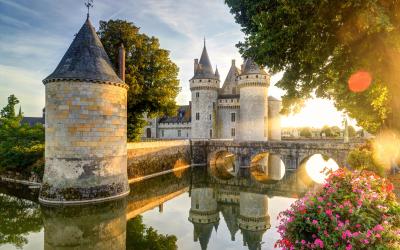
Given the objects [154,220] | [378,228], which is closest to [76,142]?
[154,220]

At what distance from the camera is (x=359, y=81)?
8633 mm

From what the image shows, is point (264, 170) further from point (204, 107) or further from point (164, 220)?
point (164, 220)

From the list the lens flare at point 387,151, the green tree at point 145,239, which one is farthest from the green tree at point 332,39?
the green tree at point 145,239

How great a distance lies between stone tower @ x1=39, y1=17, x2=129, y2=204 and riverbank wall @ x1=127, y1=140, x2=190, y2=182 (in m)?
5.20

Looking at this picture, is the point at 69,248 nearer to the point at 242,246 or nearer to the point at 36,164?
the point at 242,246

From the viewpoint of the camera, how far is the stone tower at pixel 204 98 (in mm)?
36219

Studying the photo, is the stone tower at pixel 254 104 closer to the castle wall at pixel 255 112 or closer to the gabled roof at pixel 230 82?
the castle wall at pixel 255 112

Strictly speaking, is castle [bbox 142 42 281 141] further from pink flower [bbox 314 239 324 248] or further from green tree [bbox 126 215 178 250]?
pink flower [bbox 314 239 324 248]

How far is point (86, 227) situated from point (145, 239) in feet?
7.66

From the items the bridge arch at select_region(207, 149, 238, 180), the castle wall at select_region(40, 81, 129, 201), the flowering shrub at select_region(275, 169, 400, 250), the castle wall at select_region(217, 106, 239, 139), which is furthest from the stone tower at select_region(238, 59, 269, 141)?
the flowering shrub at select_region(275, 169, 400, 250)

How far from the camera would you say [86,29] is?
14414 millimetres

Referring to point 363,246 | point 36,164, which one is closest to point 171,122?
Answer: point 36,164

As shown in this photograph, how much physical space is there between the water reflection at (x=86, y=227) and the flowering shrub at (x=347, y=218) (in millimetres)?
5938

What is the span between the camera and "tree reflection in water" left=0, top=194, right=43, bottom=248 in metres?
9.28
